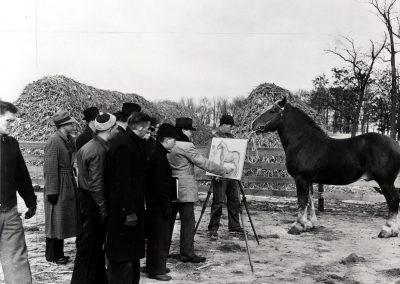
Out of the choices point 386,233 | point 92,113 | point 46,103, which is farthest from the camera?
point 46,103

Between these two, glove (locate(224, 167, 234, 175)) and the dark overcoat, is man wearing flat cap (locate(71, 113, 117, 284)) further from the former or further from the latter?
glove (locate(224, 167, 234, 175))

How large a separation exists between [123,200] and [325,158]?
5.26m

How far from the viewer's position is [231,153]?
709 centimetres

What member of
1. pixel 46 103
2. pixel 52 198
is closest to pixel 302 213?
pixel 52 198

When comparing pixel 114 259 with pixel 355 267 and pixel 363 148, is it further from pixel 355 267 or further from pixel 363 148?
pixel 363 148

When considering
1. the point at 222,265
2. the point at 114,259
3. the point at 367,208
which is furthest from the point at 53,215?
the point at 367,208

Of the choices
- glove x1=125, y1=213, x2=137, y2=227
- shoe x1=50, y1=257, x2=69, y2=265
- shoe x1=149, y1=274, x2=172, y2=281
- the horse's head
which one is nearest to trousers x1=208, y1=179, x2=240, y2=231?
the horse's head

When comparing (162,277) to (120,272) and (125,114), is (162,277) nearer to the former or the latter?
(120,272)

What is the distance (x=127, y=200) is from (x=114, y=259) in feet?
1.95

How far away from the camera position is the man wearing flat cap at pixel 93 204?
4727 millimetres

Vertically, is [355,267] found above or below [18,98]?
below

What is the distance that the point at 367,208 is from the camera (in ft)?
35.7

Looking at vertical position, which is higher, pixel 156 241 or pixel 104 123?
pixel 104 123

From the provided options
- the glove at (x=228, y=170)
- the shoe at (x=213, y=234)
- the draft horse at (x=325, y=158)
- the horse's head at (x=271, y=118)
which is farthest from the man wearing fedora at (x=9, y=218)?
the horse's head at (x=271, y=118)
